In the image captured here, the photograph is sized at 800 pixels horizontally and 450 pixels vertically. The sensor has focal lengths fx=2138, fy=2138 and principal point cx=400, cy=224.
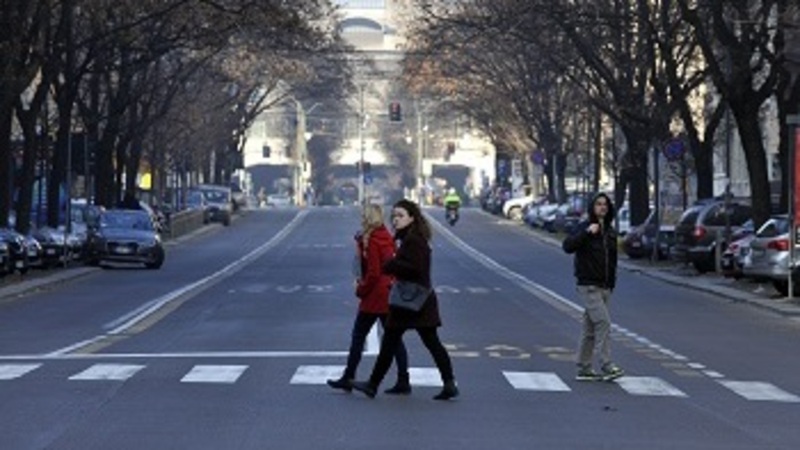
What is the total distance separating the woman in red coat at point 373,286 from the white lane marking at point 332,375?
3.36ft

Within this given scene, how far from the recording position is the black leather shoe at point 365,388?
18891 millimetres

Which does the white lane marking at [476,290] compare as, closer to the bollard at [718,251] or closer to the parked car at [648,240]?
the bollard at [718,251]

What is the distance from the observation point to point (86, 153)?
207 feet

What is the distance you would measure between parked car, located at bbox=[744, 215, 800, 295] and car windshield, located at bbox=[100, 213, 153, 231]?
2080 cm

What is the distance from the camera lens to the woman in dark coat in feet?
61.3

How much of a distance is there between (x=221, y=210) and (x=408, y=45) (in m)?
12.6

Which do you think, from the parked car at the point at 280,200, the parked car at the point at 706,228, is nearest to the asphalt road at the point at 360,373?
the parked car at the point at 706,228

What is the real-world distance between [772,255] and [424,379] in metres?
18.1

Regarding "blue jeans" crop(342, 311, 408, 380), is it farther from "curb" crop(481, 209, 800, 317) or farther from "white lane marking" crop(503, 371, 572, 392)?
"curb" crop(481, 209, 800, 317)

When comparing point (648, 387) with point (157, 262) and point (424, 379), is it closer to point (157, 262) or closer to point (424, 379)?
point (424, 379)

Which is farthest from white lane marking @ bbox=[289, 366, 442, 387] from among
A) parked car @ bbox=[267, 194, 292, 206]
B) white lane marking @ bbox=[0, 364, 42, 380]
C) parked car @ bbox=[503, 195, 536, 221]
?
parked car @ bbox=[267, 194, 292, 206]

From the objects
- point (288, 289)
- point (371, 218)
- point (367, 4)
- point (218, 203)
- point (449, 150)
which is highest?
point (367, 4)

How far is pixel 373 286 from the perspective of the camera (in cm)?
1928

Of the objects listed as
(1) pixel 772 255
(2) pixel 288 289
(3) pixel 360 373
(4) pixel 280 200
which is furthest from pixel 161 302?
(4) pixel 280 200
